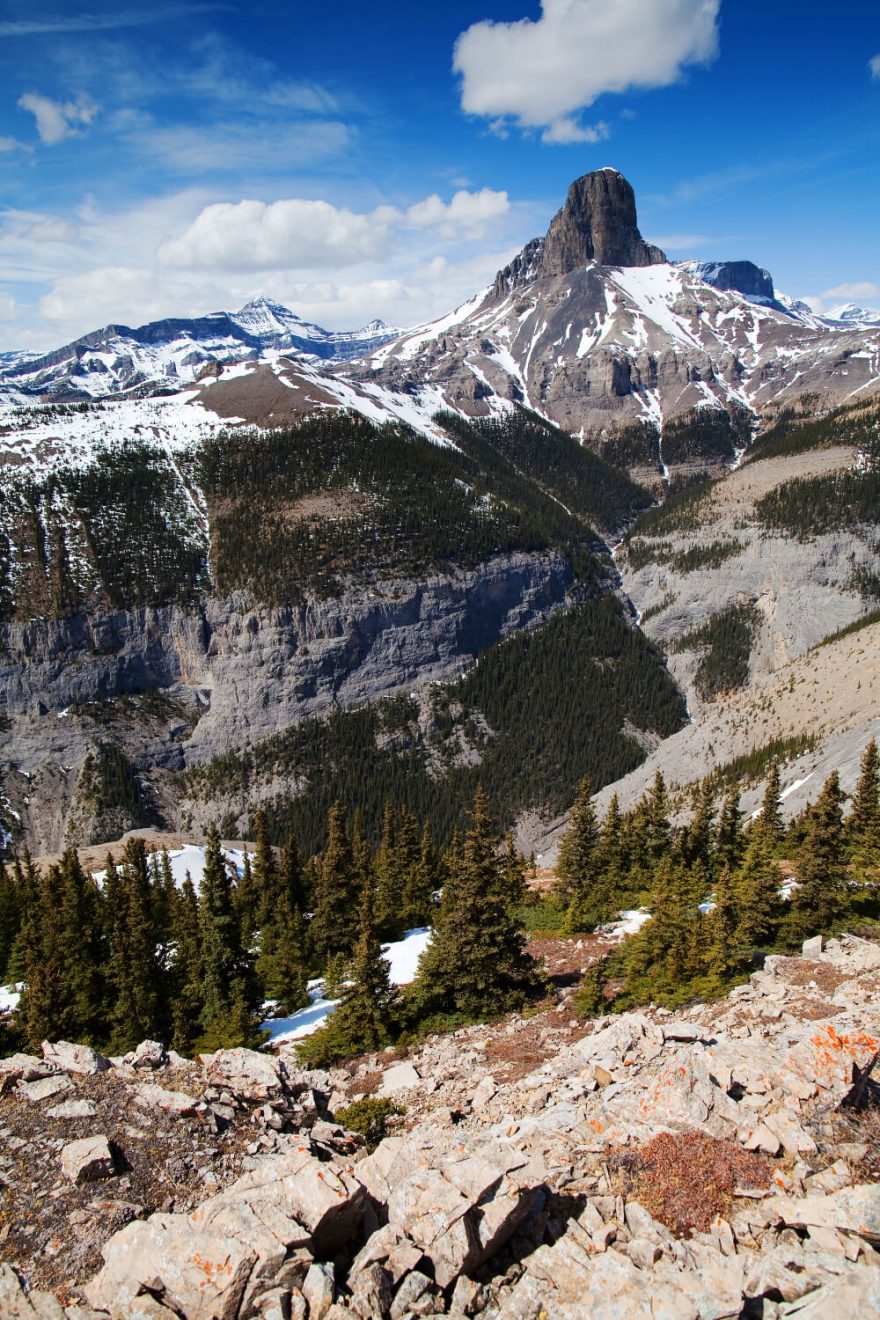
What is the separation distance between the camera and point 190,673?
5738 inches

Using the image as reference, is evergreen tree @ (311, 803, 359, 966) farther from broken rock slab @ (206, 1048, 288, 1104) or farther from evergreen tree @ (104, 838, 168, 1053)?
broken rock slab @ (206, 1048, 288, 1104)

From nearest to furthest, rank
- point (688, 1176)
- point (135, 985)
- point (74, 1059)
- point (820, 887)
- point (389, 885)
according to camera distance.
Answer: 1. point (688, 1176)
2. point (74, 1059)
3. point (820, 887)
4. point (135, 985)
5. point (389, 885)

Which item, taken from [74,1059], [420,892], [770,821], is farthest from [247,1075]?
[420,892]

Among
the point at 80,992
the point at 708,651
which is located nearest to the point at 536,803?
the point at 708,651

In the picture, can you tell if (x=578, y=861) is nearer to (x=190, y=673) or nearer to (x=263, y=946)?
(x=263, y=946)

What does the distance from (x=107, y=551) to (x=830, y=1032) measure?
156 meters

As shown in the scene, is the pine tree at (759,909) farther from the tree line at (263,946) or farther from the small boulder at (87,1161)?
the small boulder at (87,1161)

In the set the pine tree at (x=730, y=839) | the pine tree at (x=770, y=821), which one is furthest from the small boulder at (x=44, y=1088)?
the pine tree at (x=730, y=839)

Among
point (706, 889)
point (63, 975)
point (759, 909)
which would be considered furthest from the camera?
point (706, 889)

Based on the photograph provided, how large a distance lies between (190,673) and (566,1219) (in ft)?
475

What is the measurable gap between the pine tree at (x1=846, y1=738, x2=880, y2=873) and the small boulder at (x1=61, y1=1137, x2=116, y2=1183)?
37.5 m

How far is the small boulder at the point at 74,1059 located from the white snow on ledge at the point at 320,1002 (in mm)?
11543

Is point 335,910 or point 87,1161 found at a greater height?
point 87,1161

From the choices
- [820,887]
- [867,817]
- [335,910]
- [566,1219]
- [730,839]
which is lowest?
[730,839]
